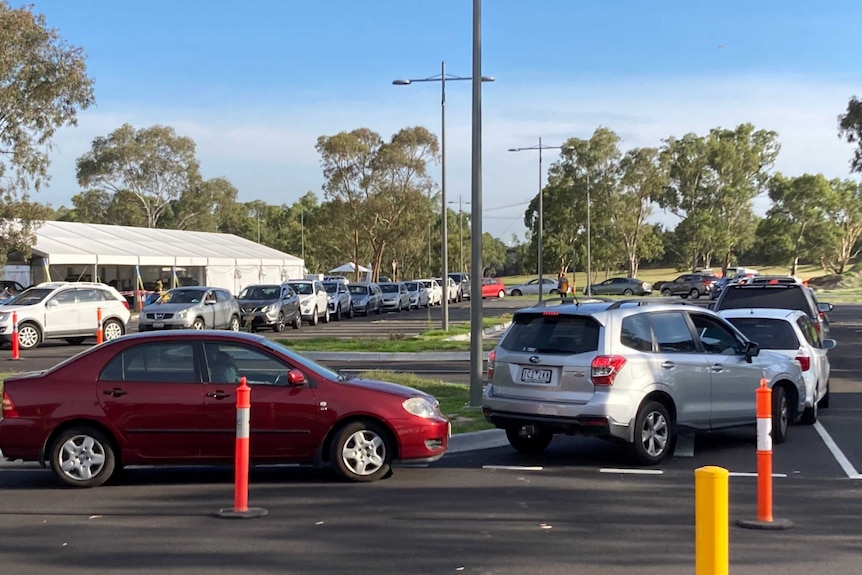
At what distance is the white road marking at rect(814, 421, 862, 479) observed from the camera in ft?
31.9

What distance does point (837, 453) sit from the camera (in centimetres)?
1096

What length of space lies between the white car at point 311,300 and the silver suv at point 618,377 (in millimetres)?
26575

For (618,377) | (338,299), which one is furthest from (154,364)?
(338,299)

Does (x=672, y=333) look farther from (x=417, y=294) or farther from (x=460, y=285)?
(x=460, y=285)

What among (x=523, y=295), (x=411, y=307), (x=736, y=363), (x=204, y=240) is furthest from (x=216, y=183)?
(x=736, y=363)

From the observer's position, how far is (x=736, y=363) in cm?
1115

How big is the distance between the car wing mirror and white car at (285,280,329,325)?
90.3 feet

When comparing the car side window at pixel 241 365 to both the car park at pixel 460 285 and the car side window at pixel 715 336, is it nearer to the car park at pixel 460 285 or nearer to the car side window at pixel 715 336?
the car side window at pixel 715 336

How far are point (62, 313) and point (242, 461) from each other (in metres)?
20.3

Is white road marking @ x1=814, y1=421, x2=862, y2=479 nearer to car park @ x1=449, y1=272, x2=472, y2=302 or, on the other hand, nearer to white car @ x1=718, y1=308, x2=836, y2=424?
white car @ x1=718, y1=308, x2=836, y2=424

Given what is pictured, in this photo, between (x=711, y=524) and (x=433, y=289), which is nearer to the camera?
(x=711, y=524)

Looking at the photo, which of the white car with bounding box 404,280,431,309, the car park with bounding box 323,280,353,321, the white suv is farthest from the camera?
the white car with bounding box 404,280,431,309

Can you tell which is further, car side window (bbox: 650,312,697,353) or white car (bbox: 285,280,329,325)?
white car (bbox: 285,280,329,325)

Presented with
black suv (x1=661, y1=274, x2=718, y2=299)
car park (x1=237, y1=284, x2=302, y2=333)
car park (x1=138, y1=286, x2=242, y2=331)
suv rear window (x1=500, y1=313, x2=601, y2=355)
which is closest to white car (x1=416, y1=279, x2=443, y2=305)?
black suv (x1=661, y1=274, x2=718, y2=299)
